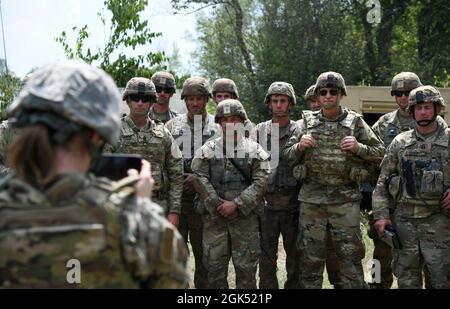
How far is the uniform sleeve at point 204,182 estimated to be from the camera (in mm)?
6316

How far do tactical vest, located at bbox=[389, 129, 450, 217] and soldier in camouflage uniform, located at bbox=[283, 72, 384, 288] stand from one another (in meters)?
0.41

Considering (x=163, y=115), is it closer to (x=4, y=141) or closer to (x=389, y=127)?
(x=4, y=141)

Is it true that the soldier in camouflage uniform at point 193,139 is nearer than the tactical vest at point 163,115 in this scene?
Yes

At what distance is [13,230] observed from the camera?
2139 millimetres

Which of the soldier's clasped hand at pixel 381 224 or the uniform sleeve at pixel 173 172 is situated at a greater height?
the uniform sleeve at pixel 173 172

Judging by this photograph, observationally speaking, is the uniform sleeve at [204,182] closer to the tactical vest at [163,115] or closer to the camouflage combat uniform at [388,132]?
the tactical vest at [163,115]

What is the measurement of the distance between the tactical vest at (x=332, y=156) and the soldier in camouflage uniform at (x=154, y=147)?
1279 mm

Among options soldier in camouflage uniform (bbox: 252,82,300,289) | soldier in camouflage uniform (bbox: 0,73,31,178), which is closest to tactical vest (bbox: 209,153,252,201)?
soldier in camouflage uniform (bbox: 252,82,300,289)

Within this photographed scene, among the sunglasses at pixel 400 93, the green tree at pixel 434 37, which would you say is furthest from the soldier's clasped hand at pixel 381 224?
the green tree at pixel 434 37

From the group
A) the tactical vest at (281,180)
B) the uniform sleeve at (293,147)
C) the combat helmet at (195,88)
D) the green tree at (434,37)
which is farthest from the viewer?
the green tree at (434,37)

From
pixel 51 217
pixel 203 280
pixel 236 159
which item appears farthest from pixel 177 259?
pixel 203 280
